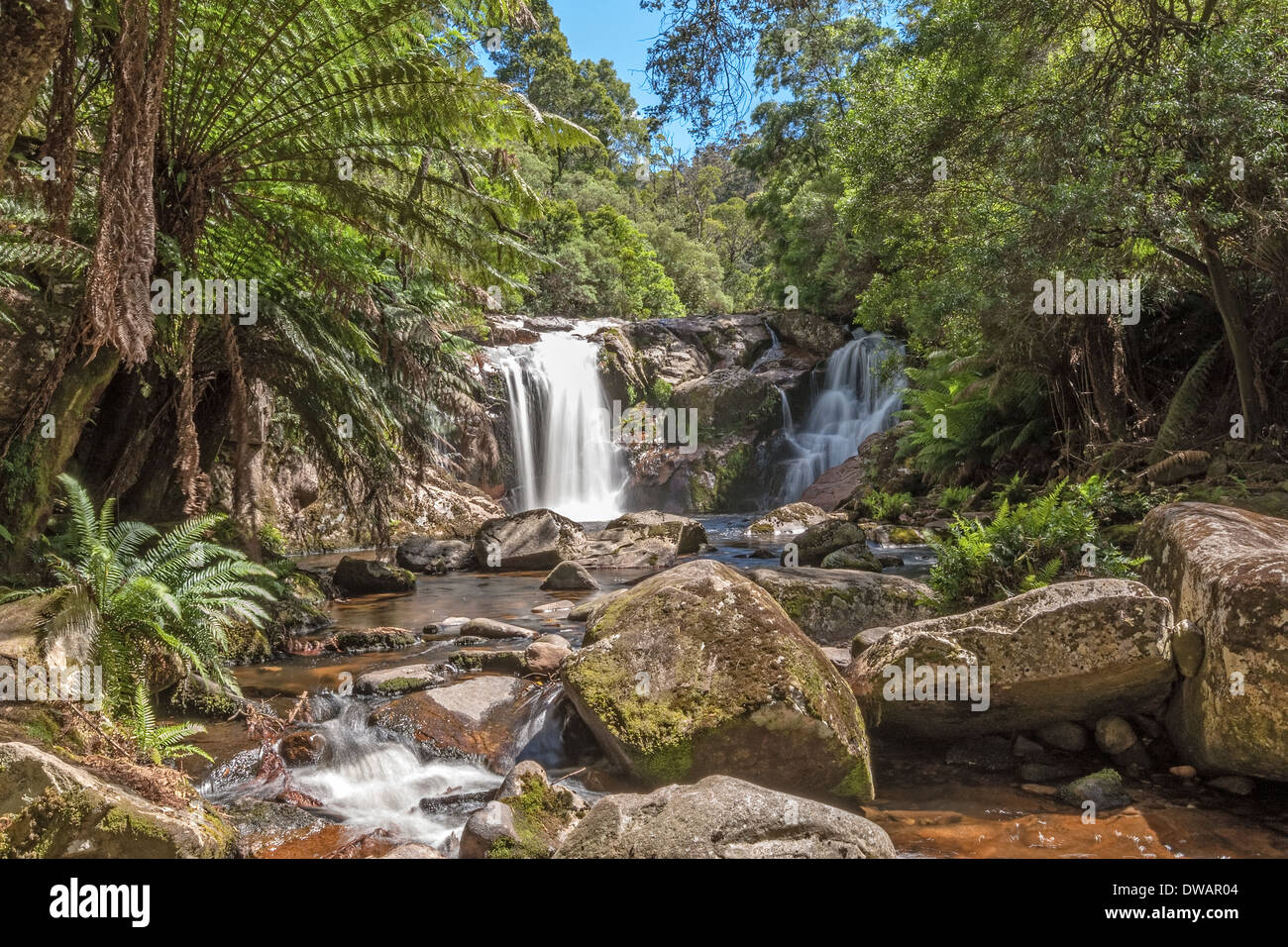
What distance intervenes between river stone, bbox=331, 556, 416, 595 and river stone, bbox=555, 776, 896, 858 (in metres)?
6.47

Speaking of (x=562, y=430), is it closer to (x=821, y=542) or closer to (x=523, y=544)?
(x=523, y=544)

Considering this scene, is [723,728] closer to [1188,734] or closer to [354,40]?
[1188,734]

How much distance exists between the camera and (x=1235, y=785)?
3.16 metres

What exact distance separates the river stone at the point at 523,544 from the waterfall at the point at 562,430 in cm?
604

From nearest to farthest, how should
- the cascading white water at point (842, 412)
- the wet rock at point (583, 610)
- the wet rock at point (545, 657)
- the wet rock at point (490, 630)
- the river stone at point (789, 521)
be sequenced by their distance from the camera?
the wet rock at point (545, 657), the wet rock at point (490, 630), the wet rock at point (583, 610), the river stone at point (789, 521), the cascading white water at point (842, 412)

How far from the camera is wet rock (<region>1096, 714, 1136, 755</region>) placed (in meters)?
3.58

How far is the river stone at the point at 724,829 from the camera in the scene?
2336mm

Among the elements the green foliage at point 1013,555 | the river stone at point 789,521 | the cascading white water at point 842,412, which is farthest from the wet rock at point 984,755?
the cascading white water at point 842,412

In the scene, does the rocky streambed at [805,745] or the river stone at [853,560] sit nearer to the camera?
the rocky streambed at [805,745]

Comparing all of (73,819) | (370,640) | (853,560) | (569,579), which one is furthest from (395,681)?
(853,560)

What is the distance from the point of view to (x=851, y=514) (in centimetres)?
1427

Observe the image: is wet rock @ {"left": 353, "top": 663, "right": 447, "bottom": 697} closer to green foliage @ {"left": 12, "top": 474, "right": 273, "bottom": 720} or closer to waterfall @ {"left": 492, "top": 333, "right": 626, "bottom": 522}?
green foliage @ {"left": 12, "top": 474, "right": 273, "bottom": 720}

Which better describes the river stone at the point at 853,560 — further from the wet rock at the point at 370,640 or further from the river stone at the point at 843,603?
the wet rock at the point at 370,640
